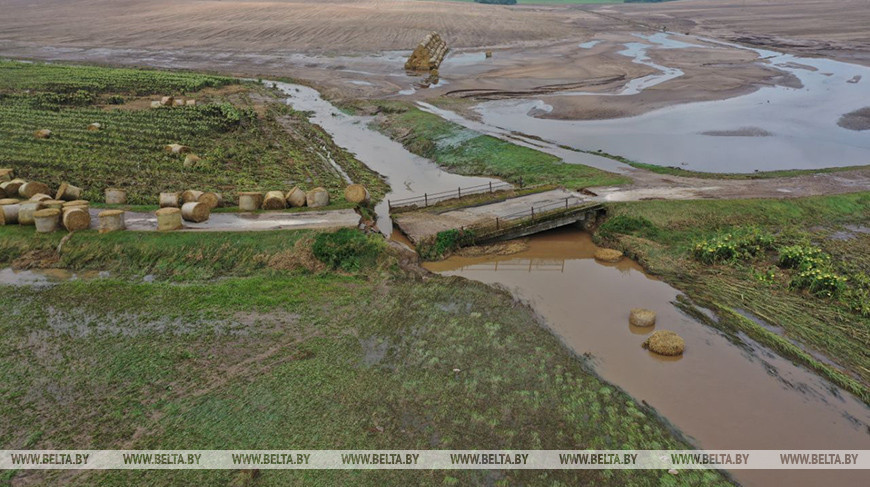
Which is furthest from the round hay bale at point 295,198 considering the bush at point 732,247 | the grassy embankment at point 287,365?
the bush at point 732,247

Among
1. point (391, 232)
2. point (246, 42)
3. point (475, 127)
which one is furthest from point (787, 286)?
point (246, 42)

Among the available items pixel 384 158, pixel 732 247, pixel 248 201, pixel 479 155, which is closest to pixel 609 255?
pixel 732 247

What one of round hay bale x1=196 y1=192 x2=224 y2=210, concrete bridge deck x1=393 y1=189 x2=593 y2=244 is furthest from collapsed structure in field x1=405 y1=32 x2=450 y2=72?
round hay bale x1=196 y1=192 x2=224 y2=210

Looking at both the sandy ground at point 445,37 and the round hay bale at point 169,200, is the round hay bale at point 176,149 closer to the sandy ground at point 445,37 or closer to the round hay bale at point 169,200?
the round hay bale at point 169,200

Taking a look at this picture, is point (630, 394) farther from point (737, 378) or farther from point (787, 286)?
point (787, 286)

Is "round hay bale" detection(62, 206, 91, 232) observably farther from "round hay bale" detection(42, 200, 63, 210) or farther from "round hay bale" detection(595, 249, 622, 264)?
"round hay bale" detection(595, 249, 622, 264)

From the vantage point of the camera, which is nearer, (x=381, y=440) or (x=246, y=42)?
(x=381, y=440)

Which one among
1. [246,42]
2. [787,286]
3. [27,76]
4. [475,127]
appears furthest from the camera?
[246,42]

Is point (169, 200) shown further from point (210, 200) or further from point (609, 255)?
point (609, 255)
